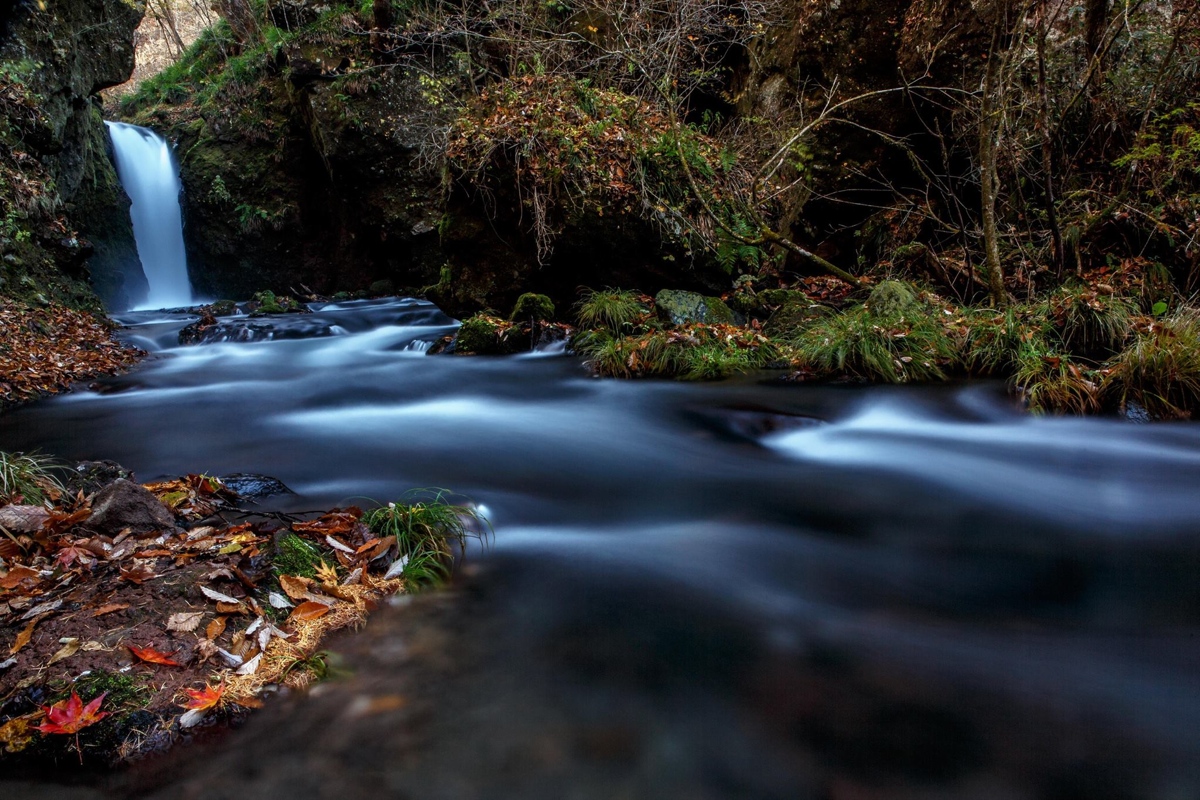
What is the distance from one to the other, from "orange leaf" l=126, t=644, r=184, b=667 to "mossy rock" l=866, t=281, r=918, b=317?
6.27m

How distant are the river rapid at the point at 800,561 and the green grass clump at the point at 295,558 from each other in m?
0.64

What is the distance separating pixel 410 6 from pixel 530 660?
45.3 ft

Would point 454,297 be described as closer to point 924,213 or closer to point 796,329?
point 796,329

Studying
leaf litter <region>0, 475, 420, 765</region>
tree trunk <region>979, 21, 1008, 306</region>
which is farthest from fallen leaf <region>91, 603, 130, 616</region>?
tree trunk <region>979, 21, 1008, 306</region>

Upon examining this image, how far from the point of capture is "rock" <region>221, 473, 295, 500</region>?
3551 mm

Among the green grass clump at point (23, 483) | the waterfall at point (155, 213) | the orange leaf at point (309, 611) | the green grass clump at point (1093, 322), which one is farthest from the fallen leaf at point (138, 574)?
the waterfall at point (155, 213)

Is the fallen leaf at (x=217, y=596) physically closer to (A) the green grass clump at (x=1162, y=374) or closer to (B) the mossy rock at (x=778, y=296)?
(A) the green grass clump at (x=1162, y=374)

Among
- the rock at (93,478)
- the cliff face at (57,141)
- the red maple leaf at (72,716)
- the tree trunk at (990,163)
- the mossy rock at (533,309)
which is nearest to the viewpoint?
the red maple leaf at (72,716)

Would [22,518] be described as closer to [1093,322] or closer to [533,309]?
[533,309]

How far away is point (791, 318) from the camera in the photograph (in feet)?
24.4

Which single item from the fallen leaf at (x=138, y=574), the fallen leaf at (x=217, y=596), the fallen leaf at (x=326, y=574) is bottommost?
the fallen leaf at (x=326, y=574)

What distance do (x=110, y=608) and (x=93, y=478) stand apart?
1.49 meters

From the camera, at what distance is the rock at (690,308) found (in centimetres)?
745

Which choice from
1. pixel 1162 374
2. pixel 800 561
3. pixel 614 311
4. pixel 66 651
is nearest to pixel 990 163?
pixel 1162 374
